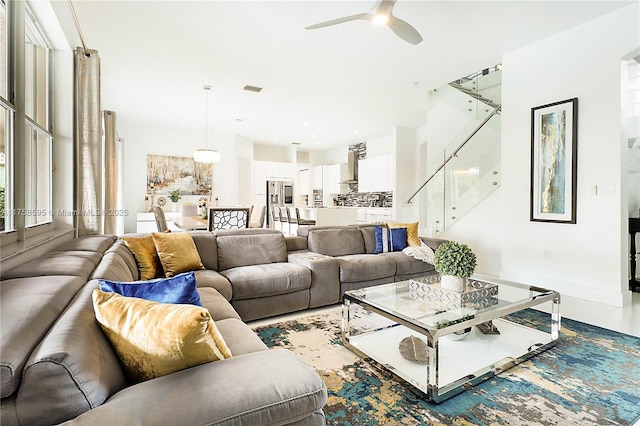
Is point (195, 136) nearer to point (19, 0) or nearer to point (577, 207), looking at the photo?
point (19, 0)

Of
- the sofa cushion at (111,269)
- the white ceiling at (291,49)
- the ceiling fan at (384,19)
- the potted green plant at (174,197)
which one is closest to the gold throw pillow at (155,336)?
the sofa cushion at (111,269)

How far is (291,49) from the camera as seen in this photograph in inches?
154

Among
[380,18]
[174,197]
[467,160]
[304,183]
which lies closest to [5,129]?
[380,18]

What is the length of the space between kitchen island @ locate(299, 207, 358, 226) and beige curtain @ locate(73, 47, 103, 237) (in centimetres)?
426

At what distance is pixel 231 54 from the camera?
4051 millimetres

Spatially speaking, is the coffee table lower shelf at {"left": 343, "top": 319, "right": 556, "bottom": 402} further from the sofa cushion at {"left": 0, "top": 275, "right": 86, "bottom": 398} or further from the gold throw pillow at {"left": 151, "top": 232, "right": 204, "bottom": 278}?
the sofa cushion at {"left": 0, "top": 275, "right": 86, "bottom": 398}

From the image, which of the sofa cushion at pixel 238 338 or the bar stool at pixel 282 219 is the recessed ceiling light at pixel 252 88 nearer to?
the bar stool at pixel 282 219

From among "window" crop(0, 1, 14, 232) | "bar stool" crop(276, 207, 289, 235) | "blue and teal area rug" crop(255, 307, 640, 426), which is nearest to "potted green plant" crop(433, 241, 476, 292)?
"blue and teal area rug" crop(255, 307, 640, 426)

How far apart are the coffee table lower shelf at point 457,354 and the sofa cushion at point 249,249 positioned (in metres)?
1.35

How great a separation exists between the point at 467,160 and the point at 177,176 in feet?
20.9

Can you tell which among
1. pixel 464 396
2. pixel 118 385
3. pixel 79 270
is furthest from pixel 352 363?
pixel 79 270

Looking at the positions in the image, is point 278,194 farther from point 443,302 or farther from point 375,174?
point 443,302

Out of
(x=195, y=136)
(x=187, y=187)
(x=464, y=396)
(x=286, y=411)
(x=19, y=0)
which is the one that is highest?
(x=195, y=136)

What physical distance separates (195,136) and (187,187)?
130 centimetres
